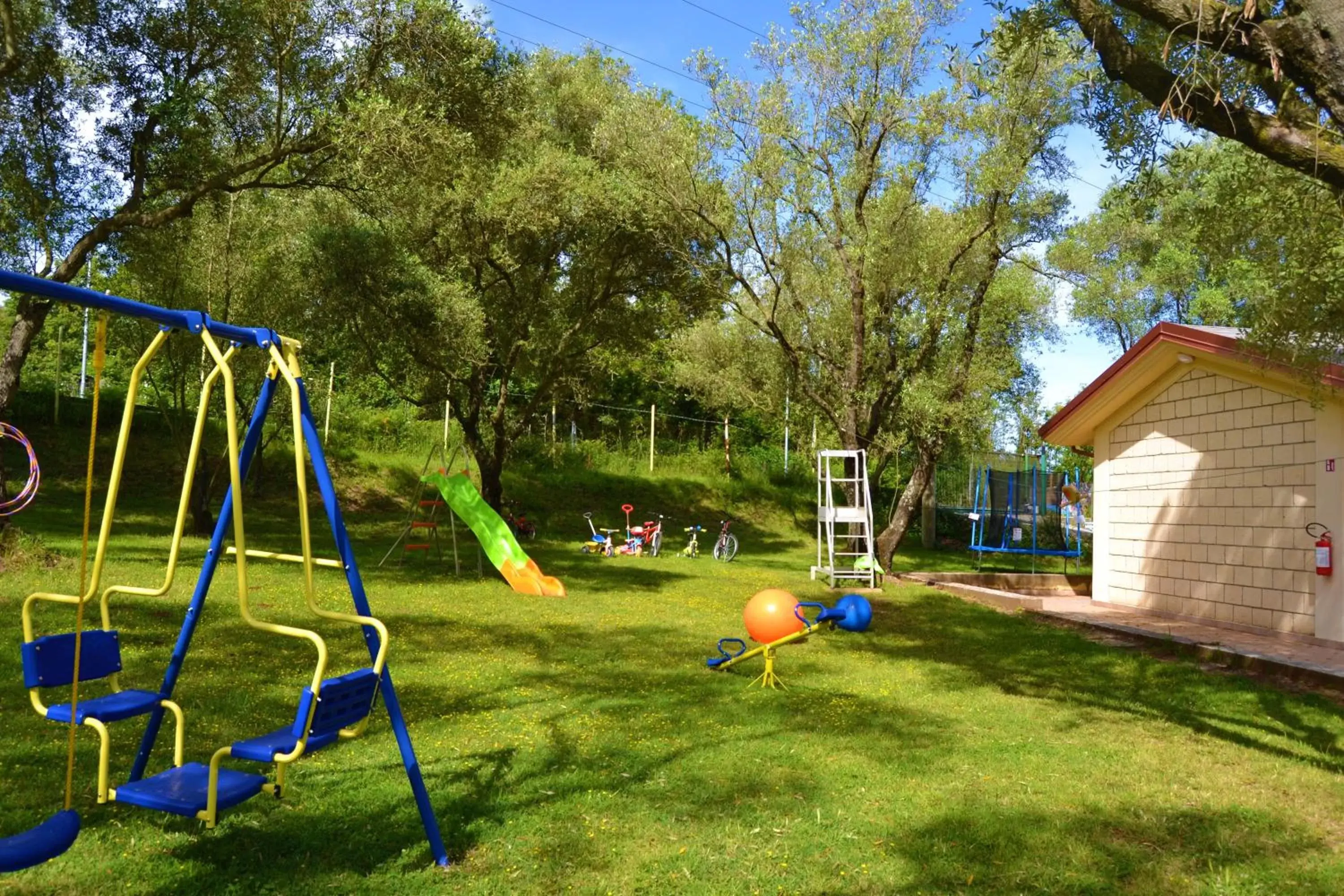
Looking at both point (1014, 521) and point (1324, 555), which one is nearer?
point (1324, 555)

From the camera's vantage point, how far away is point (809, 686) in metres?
7.84

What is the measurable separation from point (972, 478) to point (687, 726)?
2198cm

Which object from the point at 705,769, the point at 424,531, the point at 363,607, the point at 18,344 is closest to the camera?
the point at 363,607

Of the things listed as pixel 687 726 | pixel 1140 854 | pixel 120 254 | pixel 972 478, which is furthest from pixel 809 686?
pixel 972 478

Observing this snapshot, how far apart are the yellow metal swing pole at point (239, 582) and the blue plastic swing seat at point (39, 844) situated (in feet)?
1.41

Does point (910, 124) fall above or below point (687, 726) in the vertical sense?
above

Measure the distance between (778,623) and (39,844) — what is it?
5.93 meters

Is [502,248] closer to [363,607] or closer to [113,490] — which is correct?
[113,490]

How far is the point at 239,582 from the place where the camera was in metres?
3.56

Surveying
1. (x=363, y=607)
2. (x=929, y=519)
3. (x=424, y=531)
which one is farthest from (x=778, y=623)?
(x=929, y=519)

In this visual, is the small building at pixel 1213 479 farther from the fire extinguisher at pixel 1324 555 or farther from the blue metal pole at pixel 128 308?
the blue metal pole at pixel 128 308

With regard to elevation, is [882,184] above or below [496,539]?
above

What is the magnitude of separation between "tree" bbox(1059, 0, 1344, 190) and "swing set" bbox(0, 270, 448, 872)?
439 cm

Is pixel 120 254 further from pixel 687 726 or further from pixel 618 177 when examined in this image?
pixel 687 726
